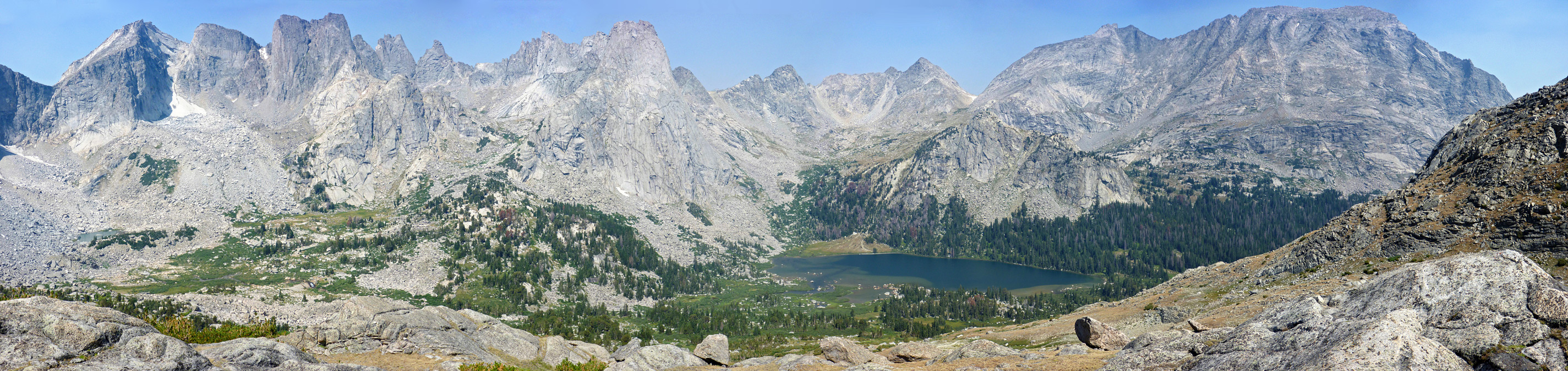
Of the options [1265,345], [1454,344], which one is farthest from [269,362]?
[1454,344]

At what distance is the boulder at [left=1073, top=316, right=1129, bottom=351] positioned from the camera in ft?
135

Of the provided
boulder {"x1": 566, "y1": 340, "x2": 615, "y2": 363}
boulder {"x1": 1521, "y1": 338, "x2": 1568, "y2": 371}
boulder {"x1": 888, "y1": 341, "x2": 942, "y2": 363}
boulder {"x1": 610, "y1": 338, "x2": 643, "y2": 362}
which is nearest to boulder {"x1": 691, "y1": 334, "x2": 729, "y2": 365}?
boulder {"x1": 610, "y1": 338, "x2": 643, "y2": 362}

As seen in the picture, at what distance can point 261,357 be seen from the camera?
31156mm

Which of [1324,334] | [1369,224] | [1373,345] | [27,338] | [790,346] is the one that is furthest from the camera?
[790,346]

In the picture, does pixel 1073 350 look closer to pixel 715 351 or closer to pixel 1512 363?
pixel 1512 363

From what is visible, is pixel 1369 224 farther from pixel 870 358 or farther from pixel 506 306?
pixel 506 306

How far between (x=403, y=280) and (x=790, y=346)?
121m

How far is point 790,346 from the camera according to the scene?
425 ft

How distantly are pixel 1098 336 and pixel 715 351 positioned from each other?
26915 mm

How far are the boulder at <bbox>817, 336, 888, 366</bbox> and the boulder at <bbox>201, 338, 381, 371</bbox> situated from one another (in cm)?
2868

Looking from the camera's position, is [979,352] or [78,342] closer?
[78,342]

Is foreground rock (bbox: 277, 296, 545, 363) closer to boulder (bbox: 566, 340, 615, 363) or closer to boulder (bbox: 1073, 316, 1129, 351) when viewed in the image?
boulder (bbox: 566, 340, 615, 363)

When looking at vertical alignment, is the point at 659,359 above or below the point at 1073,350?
below

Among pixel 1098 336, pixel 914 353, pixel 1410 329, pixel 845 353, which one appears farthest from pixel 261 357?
pixel 1098 336
